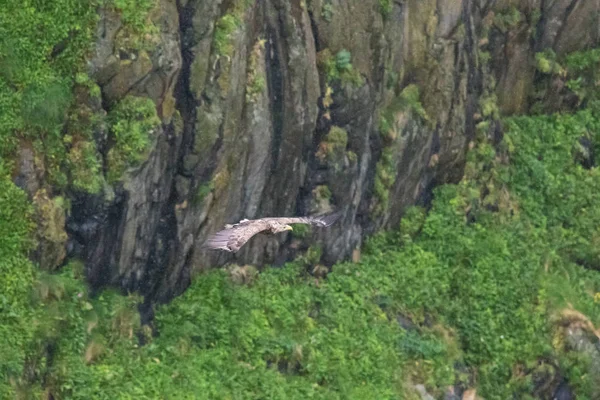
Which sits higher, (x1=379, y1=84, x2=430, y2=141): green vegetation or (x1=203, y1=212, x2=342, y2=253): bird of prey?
(x1=379, y1=84, x2=430, y2=141): green vegetation

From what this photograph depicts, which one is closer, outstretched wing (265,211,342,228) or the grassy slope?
the grassy slope

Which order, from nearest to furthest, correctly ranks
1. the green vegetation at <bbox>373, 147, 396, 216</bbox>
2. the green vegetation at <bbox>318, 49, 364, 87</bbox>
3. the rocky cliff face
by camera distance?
the rocky cliff face, the green vegetation at <bbox>318, 49, 364, 87</bbox>, the green vegetation at <bbox>373, 147, 396, 216</bbox>

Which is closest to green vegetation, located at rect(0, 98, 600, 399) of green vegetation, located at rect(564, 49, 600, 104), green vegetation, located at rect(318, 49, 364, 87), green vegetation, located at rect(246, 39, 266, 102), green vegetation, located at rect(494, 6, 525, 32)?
green vegetation, located at rect(564, 49, 600, 104)

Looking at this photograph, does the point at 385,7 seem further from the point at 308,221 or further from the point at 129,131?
the point at 129,131

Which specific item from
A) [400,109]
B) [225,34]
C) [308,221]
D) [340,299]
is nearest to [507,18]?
[400,109]

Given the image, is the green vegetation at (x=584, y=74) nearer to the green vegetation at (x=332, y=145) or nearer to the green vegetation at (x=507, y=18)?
the green vegetation at (x=507, y=18)

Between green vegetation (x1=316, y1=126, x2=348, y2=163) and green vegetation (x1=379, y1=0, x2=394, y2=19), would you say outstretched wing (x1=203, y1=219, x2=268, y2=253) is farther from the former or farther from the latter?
green vegetation (x1=379, y1=0, x2=394, y2=19)

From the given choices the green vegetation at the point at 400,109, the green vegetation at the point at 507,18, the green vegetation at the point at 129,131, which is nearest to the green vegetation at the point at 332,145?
the green vegetation at the point at 400,109

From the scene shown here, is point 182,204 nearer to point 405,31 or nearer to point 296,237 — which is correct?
point 296,237
